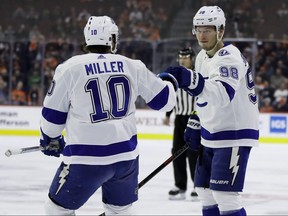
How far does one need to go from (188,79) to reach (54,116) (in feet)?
2.38

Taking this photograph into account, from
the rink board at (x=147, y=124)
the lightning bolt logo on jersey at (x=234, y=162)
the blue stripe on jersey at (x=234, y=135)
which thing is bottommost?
the rink board at (x=147, y=124)

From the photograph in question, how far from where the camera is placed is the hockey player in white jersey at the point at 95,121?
3213 mm

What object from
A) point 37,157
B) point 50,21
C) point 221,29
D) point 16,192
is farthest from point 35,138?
point 221,29

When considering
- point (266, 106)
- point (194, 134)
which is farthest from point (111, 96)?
point (266, 106)

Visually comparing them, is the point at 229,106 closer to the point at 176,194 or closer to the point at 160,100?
the point at 160,100

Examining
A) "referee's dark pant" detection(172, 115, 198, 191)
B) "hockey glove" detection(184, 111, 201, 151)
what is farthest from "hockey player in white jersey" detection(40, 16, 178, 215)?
"referee's dark pant" detection(172, 115, 198, 191)

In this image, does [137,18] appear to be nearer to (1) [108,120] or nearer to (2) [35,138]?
(2) [35,138]

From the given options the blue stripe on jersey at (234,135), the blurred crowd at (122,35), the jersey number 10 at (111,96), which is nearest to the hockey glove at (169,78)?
the jersey number 10 at (111,96)

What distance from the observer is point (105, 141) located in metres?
3.27

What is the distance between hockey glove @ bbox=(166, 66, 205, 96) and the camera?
12.0 feet

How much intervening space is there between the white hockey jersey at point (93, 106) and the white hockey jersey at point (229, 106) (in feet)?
1.99

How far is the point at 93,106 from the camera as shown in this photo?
3213 mm

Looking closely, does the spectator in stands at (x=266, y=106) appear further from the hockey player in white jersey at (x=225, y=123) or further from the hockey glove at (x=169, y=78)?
the hockey glove at (x=169, y=78)

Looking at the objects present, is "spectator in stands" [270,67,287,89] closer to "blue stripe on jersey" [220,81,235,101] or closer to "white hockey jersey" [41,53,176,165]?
"blue stripe on jersey" [220,81,235,101]
